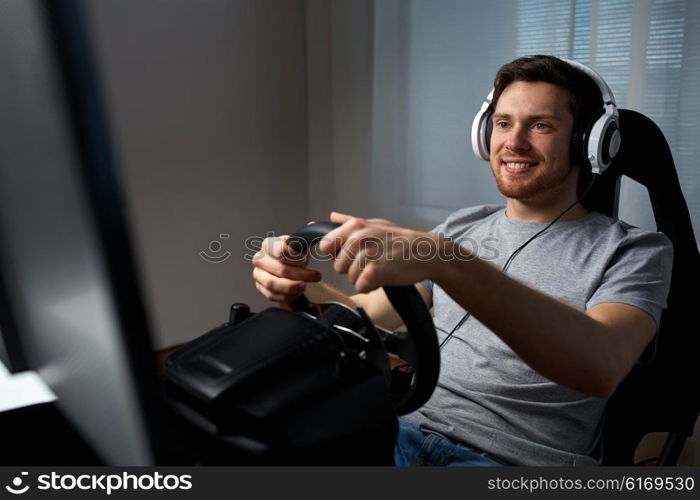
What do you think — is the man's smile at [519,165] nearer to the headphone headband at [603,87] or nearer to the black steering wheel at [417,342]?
the headphone headband at [603,87]

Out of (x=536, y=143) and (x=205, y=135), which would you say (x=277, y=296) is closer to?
(x=536, y=143)

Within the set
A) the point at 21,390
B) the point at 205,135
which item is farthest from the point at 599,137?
the point at 205,135

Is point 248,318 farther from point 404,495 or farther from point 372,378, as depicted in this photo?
point 404,495

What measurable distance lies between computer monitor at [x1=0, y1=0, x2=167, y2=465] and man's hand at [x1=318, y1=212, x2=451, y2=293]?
1.03 feet

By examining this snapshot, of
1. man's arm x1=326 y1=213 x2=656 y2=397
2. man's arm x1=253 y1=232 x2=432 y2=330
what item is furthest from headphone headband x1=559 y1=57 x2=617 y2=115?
man's arm x1=253 y1=232 x2=432 y2=330

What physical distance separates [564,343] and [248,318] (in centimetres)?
44

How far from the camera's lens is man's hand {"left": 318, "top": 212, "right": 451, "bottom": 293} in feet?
2.16

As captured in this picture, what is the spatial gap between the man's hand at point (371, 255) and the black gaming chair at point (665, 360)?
55cm

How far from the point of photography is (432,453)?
1.01 meters

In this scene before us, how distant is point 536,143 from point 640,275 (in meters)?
0.33

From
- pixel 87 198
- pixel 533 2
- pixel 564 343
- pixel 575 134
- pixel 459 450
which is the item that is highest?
pixel 533 2

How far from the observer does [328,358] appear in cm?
57

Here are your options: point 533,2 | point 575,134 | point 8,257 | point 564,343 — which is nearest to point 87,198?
point 8,257

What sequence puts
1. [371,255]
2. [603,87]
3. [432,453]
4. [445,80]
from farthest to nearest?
[445,80]
[603,87]
[432,453]
[371,255]
